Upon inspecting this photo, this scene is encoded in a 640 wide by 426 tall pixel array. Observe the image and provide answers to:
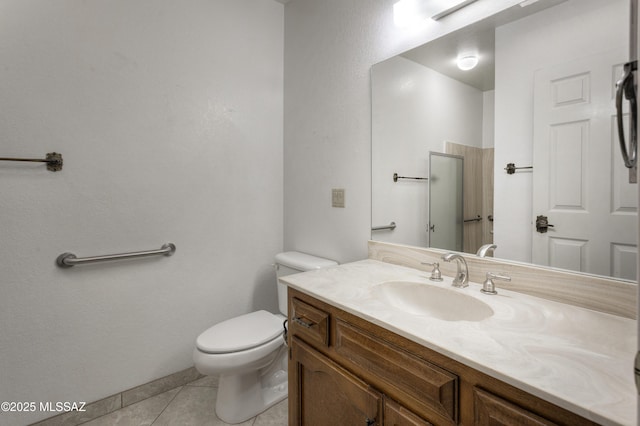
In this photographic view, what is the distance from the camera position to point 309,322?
110 cm

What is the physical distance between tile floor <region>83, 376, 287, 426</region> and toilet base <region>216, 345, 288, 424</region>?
31 millimetres

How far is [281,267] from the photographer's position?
76.0 inches

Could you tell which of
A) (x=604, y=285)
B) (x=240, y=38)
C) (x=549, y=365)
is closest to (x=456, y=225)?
(x=604, y=285)

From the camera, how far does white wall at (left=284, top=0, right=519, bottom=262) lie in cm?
154

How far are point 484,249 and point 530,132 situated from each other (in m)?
0.44

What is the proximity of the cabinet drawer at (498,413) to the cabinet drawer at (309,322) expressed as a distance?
1.64ft

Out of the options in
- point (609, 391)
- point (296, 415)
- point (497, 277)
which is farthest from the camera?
point (296, 415)

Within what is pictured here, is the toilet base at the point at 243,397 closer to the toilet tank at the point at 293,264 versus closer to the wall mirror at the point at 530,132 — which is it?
the toilet tank at the point at 293,264

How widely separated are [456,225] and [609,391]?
785 mm

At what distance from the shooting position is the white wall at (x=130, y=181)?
136cm

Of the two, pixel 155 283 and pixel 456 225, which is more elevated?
pixel 456 225

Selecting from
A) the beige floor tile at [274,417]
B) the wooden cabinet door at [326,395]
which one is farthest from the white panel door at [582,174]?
the beige floor tile at [274,417]

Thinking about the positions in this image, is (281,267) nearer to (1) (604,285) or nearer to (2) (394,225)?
(2) (394,225)

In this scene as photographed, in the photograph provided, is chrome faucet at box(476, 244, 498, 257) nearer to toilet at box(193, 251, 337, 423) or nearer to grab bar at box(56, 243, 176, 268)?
toilet at box(193, 251, 337, 423)
